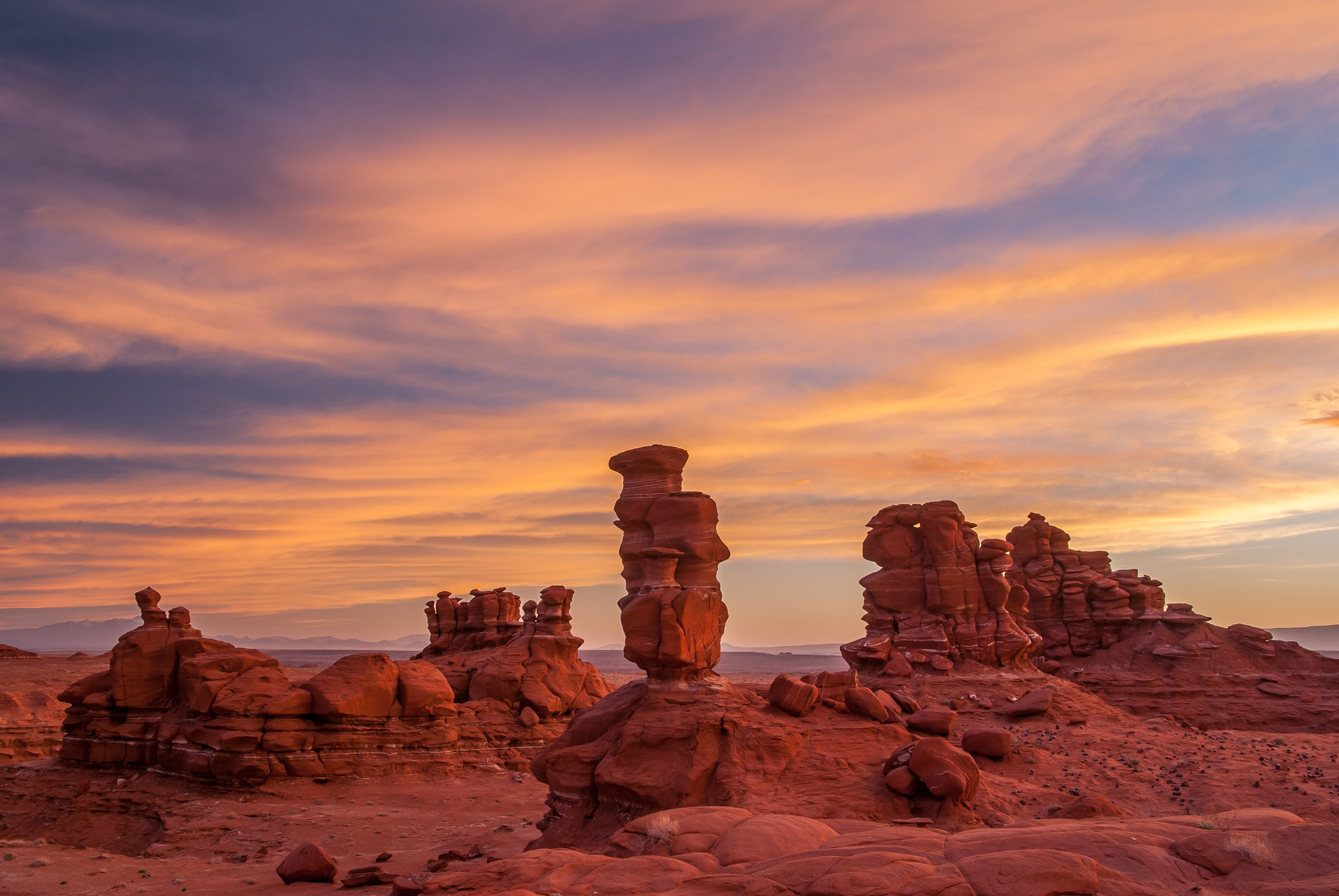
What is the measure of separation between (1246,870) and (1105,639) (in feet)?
139

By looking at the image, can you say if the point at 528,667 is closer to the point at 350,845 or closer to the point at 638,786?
the point at 350,845

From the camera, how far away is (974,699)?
31.7m

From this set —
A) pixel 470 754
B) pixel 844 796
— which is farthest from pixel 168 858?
pixel 844 796

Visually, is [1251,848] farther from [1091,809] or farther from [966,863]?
[1091,809]

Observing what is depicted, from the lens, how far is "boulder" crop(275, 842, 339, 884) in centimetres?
1908

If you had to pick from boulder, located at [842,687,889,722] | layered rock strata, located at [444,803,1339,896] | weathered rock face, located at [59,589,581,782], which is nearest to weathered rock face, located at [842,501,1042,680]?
boulder, located at [842,687,889,722]

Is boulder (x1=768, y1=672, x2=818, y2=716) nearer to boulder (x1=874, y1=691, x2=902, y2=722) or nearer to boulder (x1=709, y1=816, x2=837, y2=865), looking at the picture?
boulder (x1=874, y1=691, x2=902, y2=722)

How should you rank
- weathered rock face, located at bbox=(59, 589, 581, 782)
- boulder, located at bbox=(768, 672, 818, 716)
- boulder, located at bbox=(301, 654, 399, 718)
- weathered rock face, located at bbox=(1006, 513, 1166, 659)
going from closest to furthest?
boulder, located at bbox=(768, 672, 818, 716) < weathered rock face, located at bbox=(59, 589, 581, 782) < boulder, located at bbox=(301, 654, 399, 718) < weathered rock face, located at bbox=(1006, 513, 1166, 659)

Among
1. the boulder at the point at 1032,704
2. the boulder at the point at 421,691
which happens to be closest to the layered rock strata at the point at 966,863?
the boulder at the point at 1032,704

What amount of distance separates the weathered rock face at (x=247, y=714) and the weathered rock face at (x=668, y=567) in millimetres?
16202

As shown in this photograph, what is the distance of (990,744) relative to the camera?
21594 mm

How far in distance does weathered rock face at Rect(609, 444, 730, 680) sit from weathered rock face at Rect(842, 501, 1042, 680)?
17.0 m

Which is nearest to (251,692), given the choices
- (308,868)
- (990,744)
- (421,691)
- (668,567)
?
(421,691)

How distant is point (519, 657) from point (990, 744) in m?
26.1
